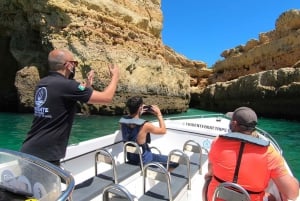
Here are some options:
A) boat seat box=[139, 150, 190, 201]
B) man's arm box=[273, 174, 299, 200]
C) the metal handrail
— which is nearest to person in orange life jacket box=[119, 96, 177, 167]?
boat seat box=[139, 150, 190, 201]

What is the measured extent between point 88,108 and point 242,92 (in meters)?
17.7

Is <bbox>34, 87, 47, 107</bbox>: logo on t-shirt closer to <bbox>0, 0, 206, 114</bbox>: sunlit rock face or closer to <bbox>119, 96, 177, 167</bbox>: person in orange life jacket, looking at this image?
<bbox>119, 96, 177, 167</bbox>: person in orange life jacket

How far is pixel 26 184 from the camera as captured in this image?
208 centimetres

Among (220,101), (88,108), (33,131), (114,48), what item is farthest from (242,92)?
(33,131)

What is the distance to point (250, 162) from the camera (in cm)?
297

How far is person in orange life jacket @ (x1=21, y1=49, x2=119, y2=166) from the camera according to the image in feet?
10.1

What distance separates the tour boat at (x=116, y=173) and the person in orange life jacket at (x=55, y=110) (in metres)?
0.31

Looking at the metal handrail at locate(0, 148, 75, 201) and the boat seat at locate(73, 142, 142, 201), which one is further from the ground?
the metal handrail at locate(0, 148, 75, 201)

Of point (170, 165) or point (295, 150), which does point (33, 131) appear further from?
point (295, 150)

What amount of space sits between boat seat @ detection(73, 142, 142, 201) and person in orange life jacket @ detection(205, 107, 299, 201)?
5.77 feet

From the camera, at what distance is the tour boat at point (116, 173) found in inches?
81.9

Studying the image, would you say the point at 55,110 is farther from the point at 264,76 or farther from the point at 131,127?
the point at 264,76

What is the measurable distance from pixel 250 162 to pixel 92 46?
23134 millimetres

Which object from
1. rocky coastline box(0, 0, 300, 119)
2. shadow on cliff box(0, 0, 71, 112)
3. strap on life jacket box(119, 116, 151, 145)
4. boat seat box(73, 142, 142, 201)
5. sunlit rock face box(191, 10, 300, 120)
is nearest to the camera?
boat seat box(73, 142, 142, 201)
